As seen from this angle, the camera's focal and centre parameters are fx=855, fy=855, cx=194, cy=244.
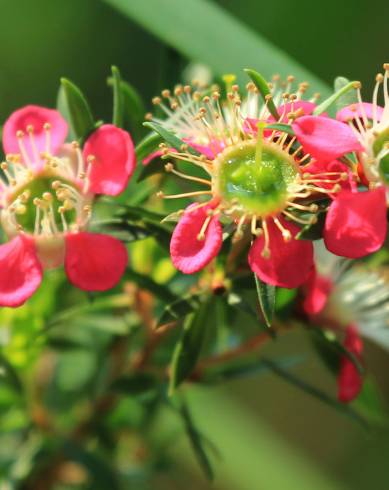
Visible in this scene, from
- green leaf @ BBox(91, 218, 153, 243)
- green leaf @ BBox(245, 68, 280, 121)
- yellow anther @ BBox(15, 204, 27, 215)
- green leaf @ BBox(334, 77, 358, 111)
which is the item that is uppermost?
green leaf @ BBox(334, 77, 358, 111)

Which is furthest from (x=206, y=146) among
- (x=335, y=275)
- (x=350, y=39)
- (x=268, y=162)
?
(x=350, y=39)

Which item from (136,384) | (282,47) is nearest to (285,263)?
(136,384)

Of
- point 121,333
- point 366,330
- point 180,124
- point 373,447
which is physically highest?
point 180,124

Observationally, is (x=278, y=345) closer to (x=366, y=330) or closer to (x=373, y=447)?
(x=373, y=447)

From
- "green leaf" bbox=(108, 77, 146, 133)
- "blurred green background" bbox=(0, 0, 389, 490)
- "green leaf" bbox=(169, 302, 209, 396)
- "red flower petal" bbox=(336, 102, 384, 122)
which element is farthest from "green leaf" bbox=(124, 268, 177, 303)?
"blurred green background" bbox=(0, 0, 389, 490)

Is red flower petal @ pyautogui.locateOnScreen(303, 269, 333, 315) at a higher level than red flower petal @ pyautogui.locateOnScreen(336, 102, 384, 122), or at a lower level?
lower

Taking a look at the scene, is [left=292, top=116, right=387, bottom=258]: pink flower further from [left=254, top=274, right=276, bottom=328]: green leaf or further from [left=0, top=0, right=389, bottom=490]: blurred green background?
[left=0, top=0, right=389, bottom=490]: blurred green background

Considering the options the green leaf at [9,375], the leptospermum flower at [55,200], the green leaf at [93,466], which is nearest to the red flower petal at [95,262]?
the leptospermum flower at [55,200]
